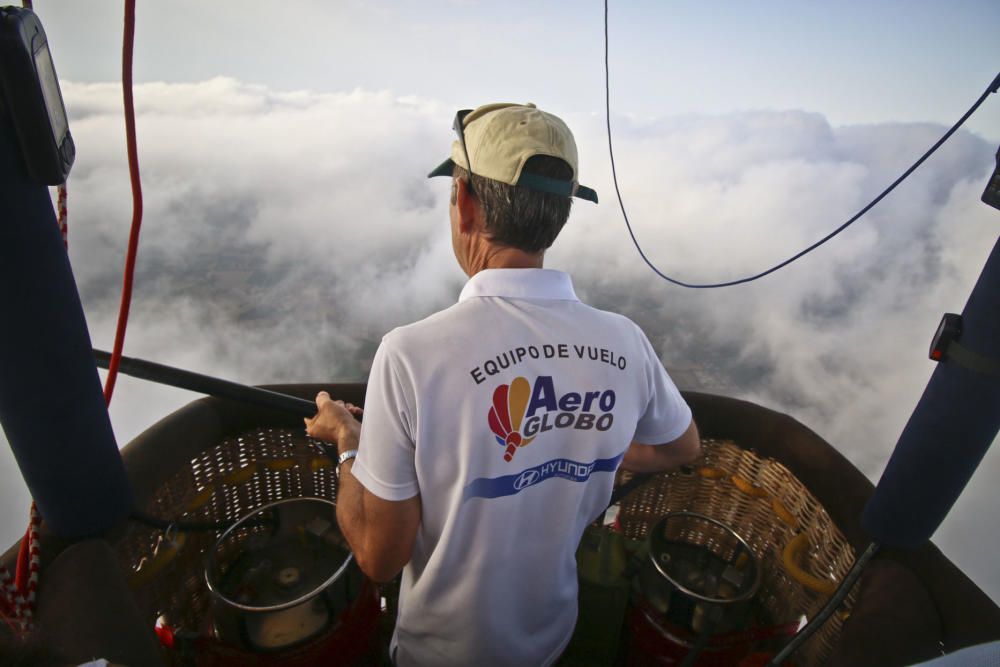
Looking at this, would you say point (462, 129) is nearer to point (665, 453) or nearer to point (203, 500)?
point (665, 453)

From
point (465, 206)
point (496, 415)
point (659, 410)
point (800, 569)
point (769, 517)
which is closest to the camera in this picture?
point (496, 415)

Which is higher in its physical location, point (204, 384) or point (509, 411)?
point (509, 411)

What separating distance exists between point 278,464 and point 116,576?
0.44 meters

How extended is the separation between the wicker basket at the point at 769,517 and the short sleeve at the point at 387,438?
0.76 meters

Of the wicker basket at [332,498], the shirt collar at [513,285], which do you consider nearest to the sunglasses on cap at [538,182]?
the shirt collar at [513,285]

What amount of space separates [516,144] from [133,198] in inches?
22.6

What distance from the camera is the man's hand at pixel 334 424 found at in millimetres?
855

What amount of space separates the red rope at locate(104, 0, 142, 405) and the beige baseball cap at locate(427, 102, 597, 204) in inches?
18.1

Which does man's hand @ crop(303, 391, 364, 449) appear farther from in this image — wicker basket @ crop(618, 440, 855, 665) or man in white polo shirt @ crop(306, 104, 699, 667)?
wicker basket @ crop(618, 440, 855, 665)

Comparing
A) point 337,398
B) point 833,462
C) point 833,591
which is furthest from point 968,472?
point 337,398

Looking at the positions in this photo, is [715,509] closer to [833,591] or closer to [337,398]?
[833,591]

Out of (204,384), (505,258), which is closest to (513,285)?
(505,258)

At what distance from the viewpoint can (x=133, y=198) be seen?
2.43ft

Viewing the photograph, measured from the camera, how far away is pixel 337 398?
119 centimetres
